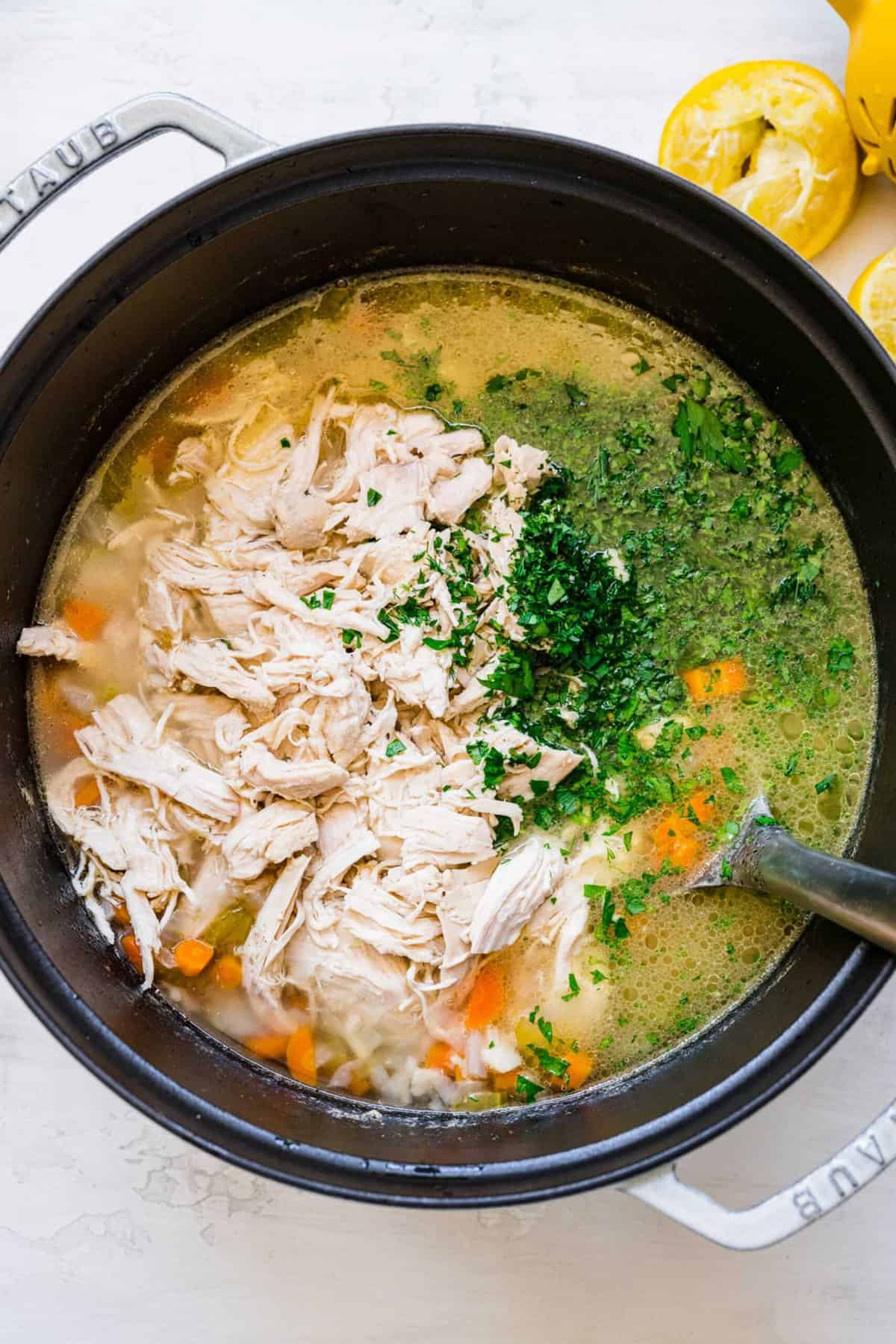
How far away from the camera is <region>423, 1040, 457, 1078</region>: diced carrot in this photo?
2.05 meters

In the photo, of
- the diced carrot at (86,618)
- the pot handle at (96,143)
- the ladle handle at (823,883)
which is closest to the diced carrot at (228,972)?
the diced carrot at (86,618)

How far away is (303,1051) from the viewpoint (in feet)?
6.81

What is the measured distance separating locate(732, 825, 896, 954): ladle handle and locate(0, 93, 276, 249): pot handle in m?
1.49

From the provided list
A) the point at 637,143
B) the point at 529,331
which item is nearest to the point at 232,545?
the point at 529,331

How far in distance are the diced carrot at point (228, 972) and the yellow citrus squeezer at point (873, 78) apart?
1877mm

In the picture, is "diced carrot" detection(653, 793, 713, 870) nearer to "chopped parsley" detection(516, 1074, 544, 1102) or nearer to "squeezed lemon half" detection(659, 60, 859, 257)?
"chopped parsley" detection(516, 1074, 544, 1102)

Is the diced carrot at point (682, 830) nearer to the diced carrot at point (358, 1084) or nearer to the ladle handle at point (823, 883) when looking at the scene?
the ladle handle at point (823, 883)

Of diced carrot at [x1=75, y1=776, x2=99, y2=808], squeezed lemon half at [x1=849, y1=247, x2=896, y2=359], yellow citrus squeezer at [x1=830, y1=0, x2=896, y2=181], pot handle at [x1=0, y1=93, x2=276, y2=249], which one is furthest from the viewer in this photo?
diced carrot at [x1=75, y1=776, x2=99, y2=808]

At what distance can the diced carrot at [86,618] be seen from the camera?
2.21 meters

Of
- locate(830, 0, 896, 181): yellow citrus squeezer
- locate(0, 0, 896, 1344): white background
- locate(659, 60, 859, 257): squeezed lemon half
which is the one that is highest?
locate(830, 0, 896, 181): yellow citrus squeezer

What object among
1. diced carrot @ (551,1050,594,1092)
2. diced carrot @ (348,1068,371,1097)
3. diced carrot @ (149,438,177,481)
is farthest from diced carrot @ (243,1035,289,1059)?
diced carrot @ (149,438,177,481)

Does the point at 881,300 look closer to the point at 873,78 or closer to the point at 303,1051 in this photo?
the point at 873,78

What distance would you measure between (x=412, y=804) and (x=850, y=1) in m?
1.63

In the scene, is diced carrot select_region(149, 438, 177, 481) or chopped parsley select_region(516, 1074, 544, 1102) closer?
chopped parsley select_region(516, 1074, 544, 1102)
